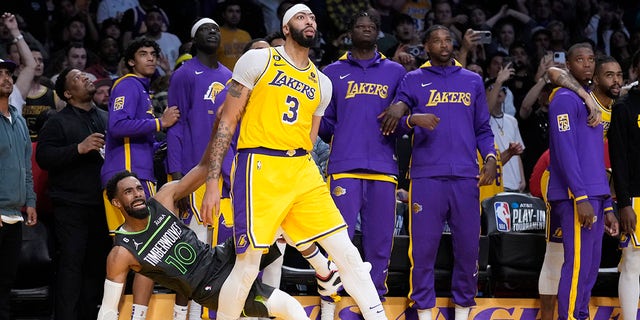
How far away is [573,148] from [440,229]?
118 cm

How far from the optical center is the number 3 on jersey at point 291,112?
6605 mm

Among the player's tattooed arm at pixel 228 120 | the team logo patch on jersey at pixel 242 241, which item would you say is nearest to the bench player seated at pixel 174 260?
the team logo patch on jersey at pixel 242 241

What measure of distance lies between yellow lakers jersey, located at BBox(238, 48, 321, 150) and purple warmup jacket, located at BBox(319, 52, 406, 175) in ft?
4.40

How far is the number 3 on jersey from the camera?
661cm

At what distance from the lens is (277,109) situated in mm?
6590

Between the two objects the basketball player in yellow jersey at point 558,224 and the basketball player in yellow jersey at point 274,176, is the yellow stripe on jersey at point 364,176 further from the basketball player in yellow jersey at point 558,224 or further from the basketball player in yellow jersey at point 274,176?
the basketball player in yellow jersey at point 558,224

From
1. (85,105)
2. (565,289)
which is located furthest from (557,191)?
(85,105)

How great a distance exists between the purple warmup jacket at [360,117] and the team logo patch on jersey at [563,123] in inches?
50.3

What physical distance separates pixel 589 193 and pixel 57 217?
4140 mm

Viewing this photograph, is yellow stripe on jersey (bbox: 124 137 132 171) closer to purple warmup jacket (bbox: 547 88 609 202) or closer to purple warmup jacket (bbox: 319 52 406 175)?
purple warmup jacket (bbox: 319 52 406 175)

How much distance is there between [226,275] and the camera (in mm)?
6973

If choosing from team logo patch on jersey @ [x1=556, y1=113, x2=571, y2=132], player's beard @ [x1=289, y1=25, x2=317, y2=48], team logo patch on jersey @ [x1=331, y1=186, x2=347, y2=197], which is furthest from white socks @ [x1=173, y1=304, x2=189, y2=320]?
team logo patch on jersey @ [x1=556, y1=113, x2=571, y2=132]

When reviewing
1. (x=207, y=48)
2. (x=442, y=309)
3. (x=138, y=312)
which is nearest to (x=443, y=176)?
(x=442, y=309)

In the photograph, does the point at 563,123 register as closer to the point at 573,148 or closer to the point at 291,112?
the point at 573,148
